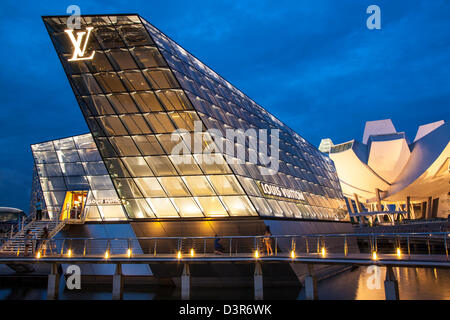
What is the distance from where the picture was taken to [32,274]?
1335 inches

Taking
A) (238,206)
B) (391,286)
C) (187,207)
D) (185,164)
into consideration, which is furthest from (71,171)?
(391,286)

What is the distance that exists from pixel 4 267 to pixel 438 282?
36207mm

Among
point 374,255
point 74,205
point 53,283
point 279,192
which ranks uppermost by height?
point 279,192

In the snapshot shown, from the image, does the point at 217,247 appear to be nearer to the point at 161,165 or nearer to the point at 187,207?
the point at 187,207

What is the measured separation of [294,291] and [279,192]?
29.6 ft

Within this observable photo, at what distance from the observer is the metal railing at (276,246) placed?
17.4 m

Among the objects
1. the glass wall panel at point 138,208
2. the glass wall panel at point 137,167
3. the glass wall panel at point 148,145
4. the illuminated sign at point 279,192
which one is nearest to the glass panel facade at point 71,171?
the glass wall panel at point 138,208

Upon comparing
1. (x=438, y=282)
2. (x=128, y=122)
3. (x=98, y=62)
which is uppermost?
Result: (x=98, y=62)

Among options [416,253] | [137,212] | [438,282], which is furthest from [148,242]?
[438,282]

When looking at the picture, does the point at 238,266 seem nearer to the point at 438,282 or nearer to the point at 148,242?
the point at 148,242

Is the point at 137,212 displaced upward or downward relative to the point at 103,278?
upward

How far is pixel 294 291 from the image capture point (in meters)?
24.0

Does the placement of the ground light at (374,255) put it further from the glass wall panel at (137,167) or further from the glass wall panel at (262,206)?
the glass wall panel at (137,167)

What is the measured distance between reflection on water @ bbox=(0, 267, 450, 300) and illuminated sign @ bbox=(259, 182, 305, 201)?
717 cm
